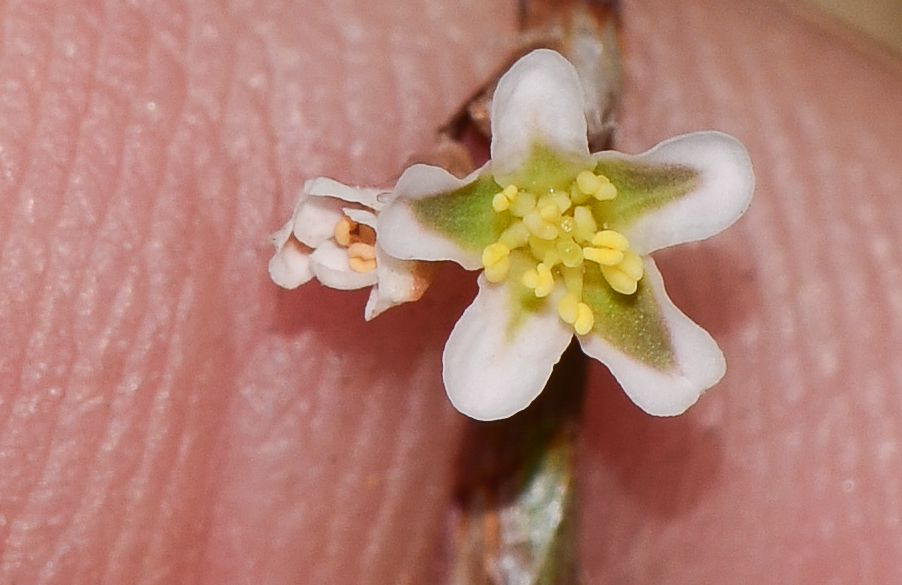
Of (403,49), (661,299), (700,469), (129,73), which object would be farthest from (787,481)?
(129,73)

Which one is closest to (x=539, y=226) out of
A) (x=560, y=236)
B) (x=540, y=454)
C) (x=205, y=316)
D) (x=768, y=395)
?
(x=560, y=236)

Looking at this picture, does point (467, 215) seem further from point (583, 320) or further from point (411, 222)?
point (583, 320)

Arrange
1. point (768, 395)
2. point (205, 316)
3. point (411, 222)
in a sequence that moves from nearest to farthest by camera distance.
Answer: point (411, 222), point (205, 316), point (768, 395)

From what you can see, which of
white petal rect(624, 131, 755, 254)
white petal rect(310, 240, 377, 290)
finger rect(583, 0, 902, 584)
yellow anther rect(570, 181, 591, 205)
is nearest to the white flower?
white petal rect(310, 240, 377, 290)

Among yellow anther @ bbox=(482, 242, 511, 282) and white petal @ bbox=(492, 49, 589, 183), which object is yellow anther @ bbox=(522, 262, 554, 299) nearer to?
yellow anther @ bbox=(482, 242, 511, 282)

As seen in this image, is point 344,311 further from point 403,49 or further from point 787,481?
point 787,481

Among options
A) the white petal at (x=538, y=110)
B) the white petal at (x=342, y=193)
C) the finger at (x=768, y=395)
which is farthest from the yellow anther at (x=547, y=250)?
the finger at (x=768, y=395)
